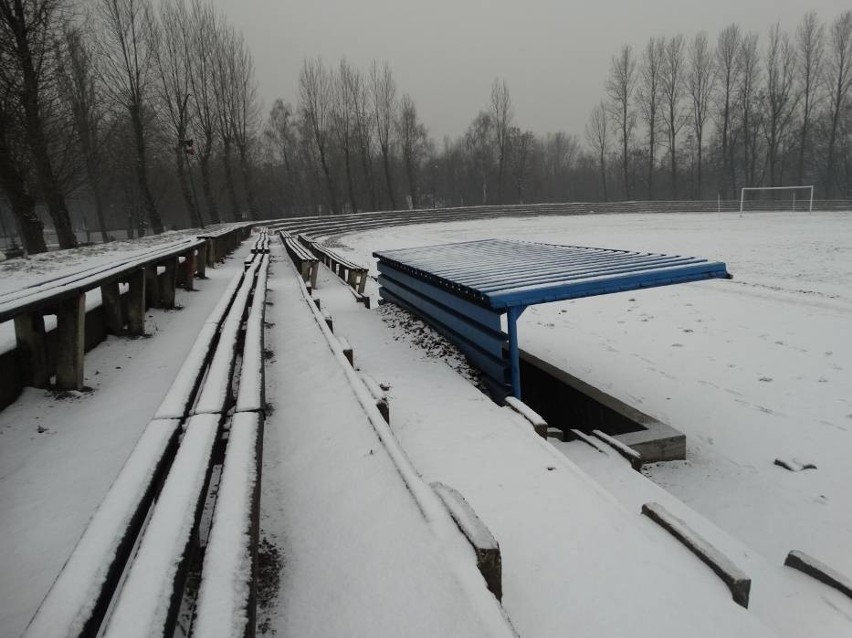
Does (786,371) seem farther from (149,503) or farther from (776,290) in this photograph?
(149,503)

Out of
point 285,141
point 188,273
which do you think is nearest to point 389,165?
point 285,141

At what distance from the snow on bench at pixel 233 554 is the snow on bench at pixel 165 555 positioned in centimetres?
7

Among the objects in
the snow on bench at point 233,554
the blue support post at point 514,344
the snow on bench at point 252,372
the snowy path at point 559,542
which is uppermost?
the snow on bench at point 252,372

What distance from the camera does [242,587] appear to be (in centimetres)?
134

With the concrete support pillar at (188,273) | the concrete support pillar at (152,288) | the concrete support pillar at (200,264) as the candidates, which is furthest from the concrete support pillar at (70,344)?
the concrete support pillar at (200,264)

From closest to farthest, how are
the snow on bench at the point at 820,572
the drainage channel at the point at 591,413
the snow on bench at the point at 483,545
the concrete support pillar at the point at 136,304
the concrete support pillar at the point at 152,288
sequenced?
the snow on bench at the point at 483,545 → the snow on bench at the point at 820,572 → the drainage channel at the point at 591,413 → the concrete support pillar at the point at 136,304 → the concrete support pillar at the point at 152,288

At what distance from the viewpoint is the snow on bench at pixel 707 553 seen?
2.01 metres

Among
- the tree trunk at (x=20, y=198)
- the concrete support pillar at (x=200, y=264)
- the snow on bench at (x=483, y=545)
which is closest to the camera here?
the snow on bench at (x=483, y=545)

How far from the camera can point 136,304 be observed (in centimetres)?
504

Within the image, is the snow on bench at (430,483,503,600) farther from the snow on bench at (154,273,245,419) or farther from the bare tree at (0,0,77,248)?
the bare tree at (0,0,77,248)

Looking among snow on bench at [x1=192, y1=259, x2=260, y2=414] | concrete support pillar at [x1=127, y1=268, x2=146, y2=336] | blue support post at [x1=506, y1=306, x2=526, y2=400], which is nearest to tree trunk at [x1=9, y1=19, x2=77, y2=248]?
concrete support pillar at [x1=127, y1=268, x2=146, y2=336]

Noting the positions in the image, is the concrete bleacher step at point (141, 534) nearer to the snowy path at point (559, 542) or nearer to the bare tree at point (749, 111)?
the snowy path at point (559, 542)

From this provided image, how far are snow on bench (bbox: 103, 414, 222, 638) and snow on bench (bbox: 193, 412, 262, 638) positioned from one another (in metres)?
0.07

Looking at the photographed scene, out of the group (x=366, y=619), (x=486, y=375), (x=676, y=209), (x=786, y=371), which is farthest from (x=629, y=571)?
(x=676, y=209)
